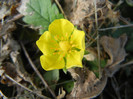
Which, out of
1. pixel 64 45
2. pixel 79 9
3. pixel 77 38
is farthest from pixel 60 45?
pixel 79 9

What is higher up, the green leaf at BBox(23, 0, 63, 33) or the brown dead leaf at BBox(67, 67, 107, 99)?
the green leaf at BBox(23, 0, 63, 33)

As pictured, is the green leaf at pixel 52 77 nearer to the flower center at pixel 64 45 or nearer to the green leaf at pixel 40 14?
the flower center at pixel 64 45

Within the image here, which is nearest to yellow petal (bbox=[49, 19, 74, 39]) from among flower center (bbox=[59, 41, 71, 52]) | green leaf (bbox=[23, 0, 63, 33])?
flower center (bbox=[59, 41, 71, 52])

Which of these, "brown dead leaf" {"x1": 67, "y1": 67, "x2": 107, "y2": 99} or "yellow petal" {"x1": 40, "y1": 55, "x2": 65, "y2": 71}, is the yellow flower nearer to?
"yellow petal" {"x1": 40, "y1": 55, "x2": 65, "y2": 71}

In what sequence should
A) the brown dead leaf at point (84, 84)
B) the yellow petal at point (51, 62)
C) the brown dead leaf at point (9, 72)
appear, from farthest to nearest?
the brown dead leaf at point (9, 72), the brown dead leaf at point (84, 84), the yellow petal at point (51, 62)

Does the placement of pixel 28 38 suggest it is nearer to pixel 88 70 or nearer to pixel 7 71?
pixel 7 71

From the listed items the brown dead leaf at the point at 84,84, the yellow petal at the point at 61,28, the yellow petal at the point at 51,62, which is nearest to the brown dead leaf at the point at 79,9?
the yellow petal at the point at 61,28
